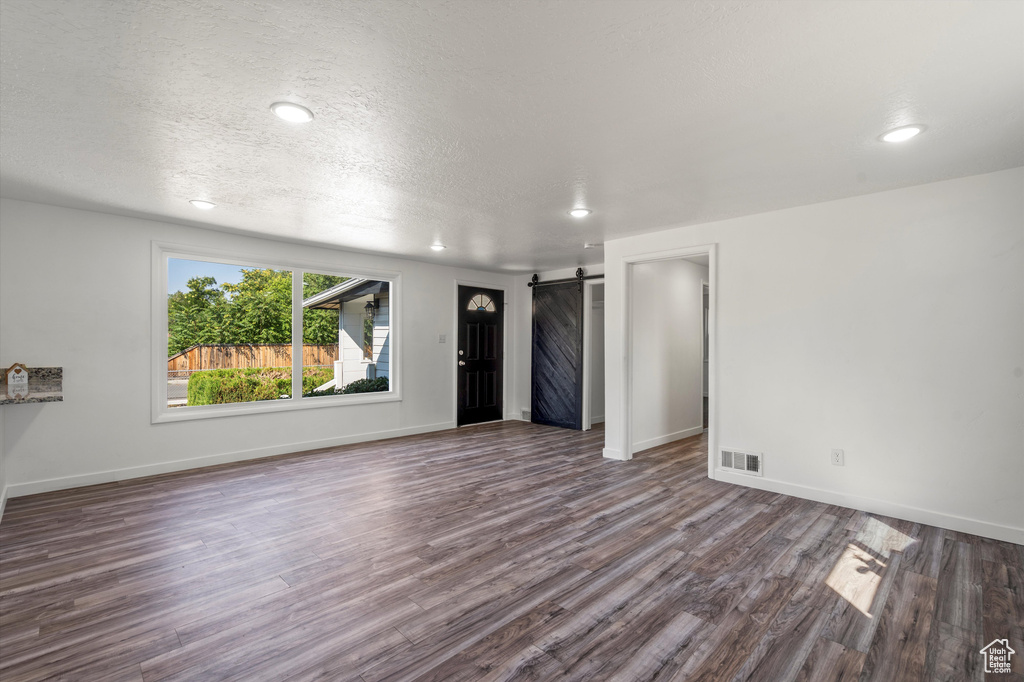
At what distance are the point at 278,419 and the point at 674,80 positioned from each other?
5202 mm

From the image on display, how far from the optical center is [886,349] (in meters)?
3.46

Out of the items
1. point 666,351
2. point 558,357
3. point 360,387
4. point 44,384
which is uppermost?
point 666,351

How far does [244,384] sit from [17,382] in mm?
1804

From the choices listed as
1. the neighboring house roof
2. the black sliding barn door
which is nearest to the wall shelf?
the neighboring house roof

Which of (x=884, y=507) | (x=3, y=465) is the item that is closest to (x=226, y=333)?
(x=3, y=465)

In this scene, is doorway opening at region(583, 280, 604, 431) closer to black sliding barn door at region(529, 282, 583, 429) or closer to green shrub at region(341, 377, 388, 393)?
black sliding barn door at region(529, 282, 583, 429)

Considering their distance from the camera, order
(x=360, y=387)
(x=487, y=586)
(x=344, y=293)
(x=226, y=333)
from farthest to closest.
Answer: (x=360, y=387), (x=344, y=293), (x=226, y=333), (x=487, y=586)

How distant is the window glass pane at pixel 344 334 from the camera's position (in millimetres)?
5734

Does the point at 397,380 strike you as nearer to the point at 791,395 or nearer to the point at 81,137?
the point at 81,137

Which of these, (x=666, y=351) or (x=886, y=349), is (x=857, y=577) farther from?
(x=666, y=351)

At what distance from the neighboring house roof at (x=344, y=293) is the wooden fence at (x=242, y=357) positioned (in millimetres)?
530

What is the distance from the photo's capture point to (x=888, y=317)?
346 cm

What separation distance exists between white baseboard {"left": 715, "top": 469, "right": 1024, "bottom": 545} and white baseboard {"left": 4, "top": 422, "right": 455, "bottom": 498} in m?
4.25

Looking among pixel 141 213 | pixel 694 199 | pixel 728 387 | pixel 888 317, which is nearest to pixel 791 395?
pixel 728 387
